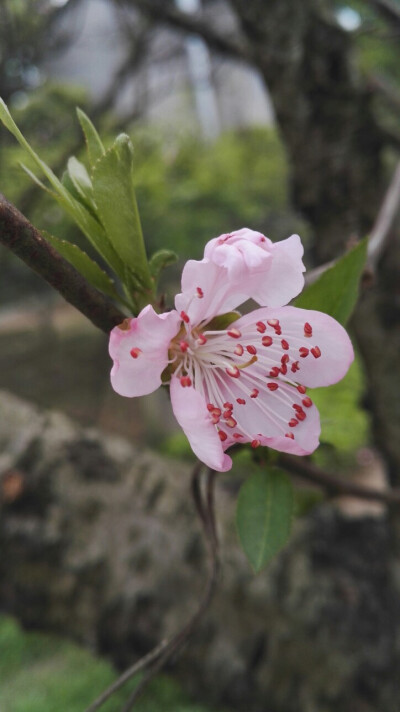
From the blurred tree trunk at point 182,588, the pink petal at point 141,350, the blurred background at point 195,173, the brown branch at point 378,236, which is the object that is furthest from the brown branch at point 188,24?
the pink petal at point 141,350

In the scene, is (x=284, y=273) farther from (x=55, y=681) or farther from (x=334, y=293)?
(x=55, y=681)

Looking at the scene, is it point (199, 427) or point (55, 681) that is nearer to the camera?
point (199, 427)

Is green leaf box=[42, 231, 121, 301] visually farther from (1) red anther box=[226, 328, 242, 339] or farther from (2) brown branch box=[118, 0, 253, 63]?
(2) brown branch box=[118, 0, 253, 63]

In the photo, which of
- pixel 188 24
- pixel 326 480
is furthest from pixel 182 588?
pixel 188 24

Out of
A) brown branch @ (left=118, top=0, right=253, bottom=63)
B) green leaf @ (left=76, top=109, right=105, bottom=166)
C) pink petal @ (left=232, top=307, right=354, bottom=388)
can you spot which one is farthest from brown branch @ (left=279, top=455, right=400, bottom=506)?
brown branch @ (left=118, top=0, right=253, bottom=63)

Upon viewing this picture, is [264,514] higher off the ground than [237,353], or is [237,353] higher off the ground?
[237,353]

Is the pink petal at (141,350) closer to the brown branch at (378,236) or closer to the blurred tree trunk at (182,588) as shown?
the brown branch at (378,236)

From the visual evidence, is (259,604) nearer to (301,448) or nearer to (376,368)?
(376,368)
